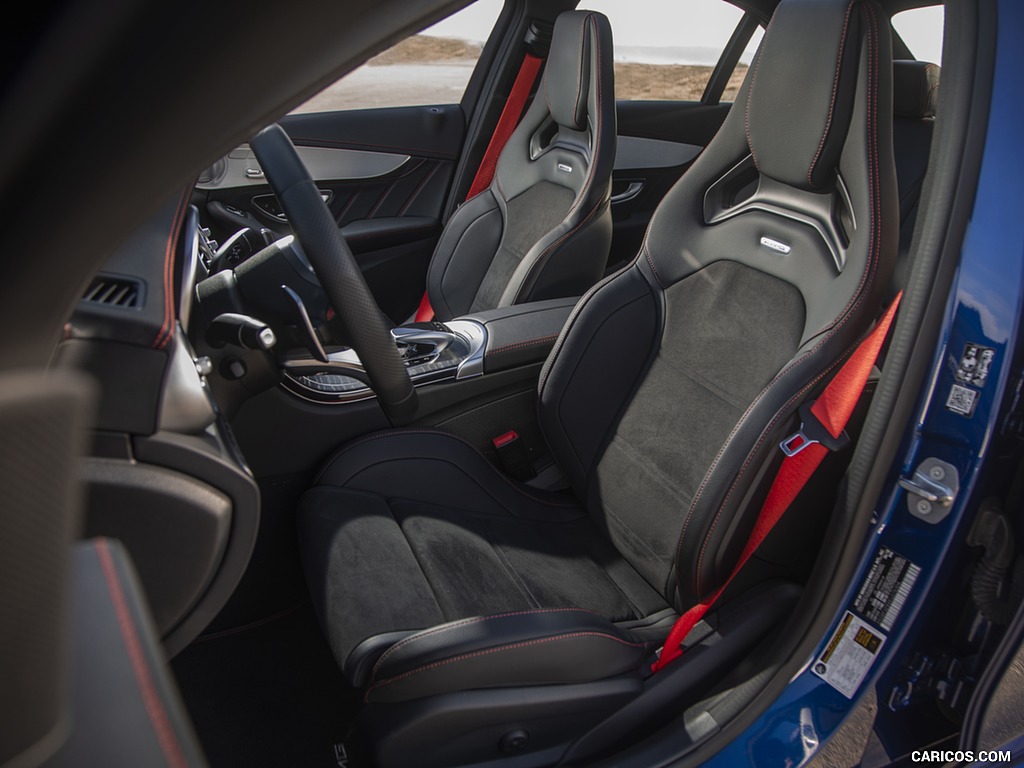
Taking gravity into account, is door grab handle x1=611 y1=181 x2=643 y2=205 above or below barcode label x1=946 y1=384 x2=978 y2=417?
above

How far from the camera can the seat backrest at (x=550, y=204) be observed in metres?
2.10

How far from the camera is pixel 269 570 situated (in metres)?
1.62

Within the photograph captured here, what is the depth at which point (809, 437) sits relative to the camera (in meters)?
1.10

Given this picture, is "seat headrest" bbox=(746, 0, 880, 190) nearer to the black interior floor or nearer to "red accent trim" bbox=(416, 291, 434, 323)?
the black interior floor

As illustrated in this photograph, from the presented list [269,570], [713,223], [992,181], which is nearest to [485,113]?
[713,223]

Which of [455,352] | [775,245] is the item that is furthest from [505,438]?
[775,245]

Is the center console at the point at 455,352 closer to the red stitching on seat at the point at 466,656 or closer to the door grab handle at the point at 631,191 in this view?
the red stitching on seat at the point at 466,656

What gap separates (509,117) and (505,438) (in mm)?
1632

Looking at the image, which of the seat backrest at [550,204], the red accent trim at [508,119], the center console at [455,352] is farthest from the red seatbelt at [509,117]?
the center console at [455,352]

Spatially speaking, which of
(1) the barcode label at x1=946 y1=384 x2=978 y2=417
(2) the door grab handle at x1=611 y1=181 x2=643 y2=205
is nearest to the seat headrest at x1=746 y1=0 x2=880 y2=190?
(1) the barcode label at x1=946 y1=384 x2=978 y2=417

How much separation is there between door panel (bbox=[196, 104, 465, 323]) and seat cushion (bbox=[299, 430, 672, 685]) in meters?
1.44

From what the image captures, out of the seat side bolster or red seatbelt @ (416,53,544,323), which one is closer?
the seat side bolster

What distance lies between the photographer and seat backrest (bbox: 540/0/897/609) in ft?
3.63

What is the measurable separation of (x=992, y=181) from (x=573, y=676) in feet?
2.84
